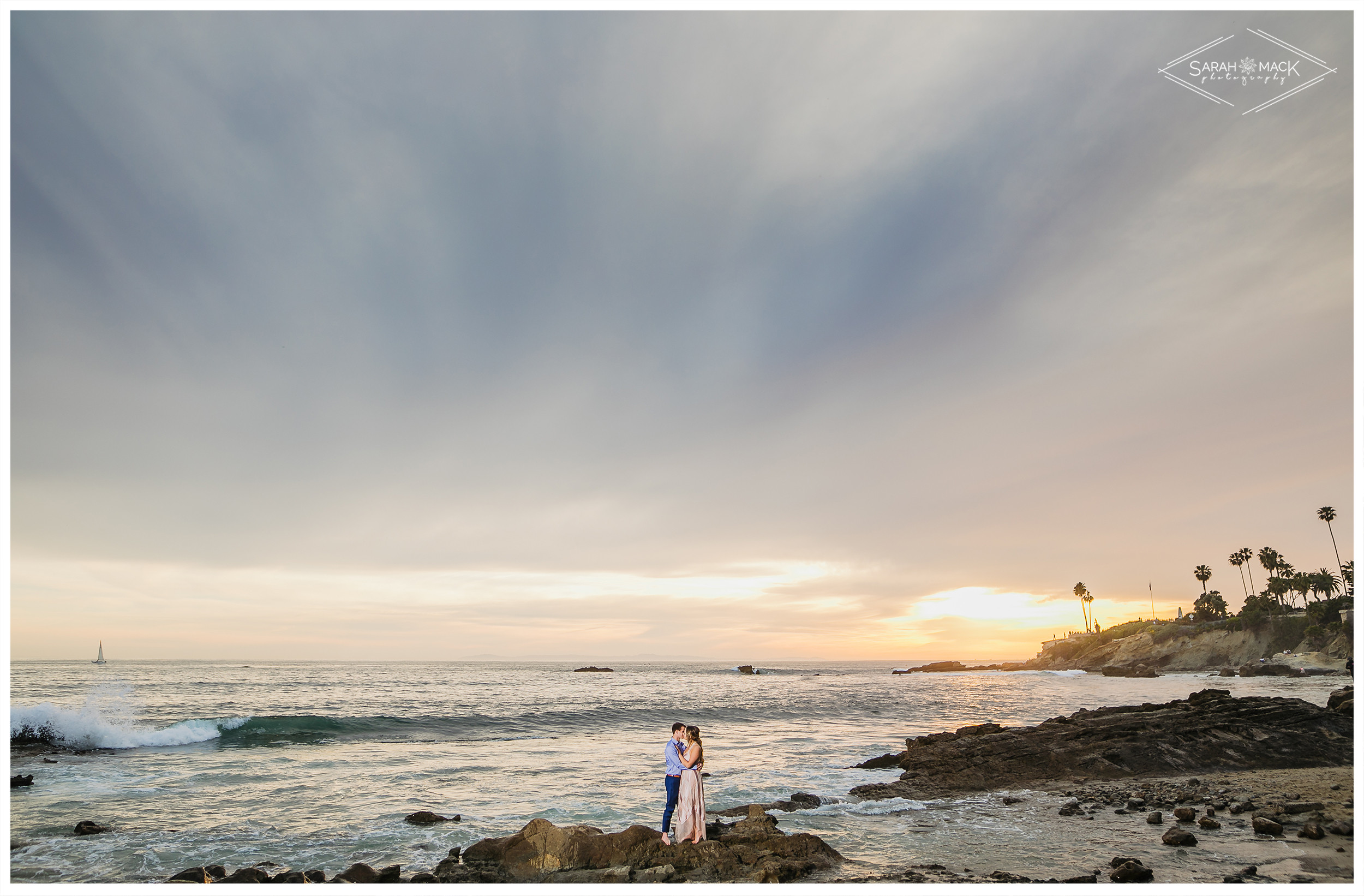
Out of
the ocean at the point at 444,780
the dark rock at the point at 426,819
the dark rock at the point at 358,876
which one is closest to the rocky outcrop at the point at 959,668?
the ocean at the point at 444,780

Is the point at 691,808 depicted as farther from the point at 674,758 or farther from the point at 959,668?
the point at 959,668

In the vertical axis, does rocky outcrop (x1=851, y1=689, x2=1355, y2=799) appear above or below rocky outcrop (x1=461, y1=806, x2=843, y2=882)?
below

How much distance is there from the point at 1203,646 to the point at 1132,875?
111 meters

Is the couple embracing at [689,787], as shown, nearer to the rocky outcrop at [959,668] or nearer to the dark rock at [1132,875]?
the dark rock at [1132,875]

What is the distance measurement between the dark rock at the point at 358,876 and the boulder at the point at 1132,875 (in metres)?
10.5

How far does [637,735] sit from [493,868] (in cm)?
2196

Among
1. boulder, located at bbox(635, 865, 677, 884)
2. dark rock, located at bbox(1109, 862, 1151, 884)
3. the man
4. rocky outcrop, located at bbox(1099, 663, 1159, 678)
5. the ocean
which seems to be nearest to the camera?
dark rock, located at bbox(1109, 862, 1151, 884)

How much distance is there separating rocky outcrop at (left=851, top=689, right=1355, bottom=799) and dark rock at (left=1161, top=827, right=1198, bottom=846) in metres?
6.03

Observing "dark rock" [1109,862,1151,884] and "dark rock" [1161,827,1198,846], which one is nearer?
"dark rock" [1109,862,1151,884]

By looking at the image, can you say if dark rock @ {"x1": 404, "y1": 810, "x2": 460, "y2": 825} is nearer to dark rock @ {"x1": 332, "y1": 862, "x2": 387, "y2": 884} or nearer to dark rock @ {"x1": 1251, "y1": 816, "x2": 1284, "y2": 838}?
dark rock @ {"x1": 332, "y1": 862, "x2": 387, "y2": 884}

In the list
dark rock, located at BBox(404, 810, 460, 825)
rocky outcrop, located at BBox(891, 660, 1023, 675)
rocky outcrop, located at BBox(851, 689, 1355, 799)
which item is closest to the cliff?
rocky outcrop, located at BBox(891, 660, 1023, 675)

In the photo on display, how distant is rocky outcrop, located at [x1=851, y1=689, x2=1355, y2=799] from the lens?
1761 centimetres

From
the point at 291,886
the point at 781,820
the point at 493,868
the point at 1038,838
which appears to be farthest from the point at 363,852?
the point at 1038,838

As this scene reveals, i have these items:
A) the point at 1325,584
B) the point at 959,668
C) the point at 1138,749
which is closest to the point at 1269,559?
the point at 1325,584
